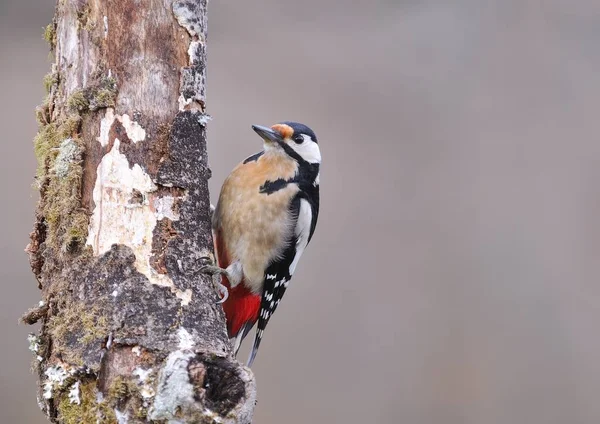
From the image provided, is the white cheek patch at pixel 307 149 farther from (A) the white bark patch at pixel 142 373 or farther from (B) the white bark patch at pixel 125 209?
(A) the white bark patch at pixel 142 373

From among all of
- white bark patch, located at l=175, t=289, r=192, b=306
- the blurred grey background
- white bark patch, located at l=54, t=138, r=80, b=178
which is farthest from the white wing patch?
the blurred grey background

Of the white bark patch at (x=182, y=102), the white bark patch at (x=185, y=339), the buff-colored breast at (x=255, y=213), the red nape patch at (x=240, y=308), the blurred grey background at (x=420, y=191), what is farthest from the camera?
the blurred grey background at (x=420, y=191)

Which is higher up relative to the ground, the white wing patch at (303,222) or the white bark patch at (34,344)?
the white wing patch at (303,222)

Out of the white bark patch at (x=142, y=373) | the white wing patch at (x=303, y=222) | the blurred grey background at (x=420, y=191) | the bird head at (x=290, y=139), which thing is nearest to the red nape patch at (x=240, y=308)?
the white wing patch at (x=303, y=222)

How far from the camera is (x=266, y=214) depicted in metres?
2.75

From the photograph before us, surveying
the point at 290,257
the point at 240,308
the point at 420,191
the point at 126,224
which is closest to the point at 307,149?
the point at 290,257

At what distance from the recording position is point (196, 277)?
6.64ft

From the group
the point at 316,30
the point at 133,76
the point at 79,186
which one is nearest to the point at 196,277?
the point at 79,186

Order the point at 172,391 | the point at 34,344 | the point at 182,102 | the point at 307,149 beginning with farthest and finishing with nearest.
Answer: the point at 307,149, the point at 182,102, the point at 34,344, the point at 172,391

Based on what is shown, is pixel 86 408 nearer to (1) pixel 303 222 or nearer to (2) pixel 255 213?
(2) pixel 255 213

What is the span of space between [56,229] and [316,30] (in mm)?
3148

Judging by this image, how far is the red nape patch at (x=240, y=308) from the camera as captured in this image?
2.89 metres

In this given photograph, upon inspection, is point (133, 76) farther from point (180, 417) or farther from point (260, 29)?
point (260, 29)

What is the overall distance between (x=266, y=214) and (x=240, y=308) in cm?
43
